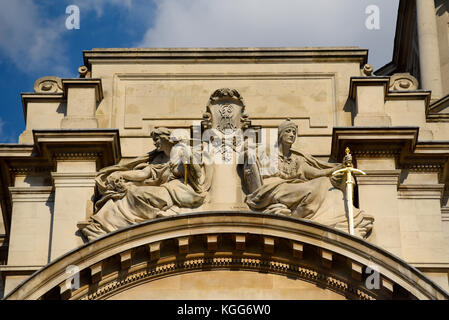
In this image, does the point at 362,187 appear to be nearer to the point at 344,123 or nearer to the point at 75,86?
the point at 344,123

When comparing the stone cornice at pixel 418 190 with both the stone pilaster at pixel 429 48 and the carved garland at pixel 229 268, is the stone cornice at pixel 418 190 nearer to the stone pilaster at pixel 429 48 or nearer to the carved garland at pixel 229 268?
the carved garland at pixel 229 268

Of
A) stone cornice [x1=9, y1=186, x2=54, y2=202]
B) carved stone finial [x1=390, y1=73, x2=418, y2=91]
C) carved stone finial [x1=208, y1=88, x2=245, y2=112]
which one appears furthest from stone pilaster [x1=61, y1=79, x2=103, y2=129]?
carved stone finial [x1=390, y1=73, x2=418, y2=91]

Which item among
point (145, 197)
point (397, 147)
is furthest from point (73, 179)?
point (397, 147)

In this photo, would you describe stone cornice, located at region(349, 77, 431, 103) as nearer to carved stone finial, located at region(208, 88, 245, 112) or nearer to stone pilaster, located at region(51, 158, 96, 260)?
carved stone finial, located at region(208, 88, 245, 112)

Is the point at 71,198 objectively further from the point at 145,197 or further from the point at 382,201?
the point at 382,201

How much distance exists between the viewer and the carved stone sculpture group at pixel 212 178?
26125 mm

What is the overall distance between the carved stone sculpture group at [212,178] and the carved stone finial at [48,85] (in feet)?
9.18

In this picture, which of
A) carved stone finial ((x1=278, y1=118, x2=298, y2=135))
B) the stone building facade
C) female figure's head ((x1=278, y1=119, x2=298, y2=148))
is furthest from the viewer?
carved stone finial ((x1=278, y1=118, x2=298, y2=135))

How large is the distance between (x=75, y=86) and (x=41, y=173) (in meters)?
2.10

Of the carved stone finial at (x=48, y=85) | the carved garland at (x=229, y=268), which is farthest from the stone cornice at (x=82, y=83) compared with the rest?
the carved garland at (x=229, y=268)

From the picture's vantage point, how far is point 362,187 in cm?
2670

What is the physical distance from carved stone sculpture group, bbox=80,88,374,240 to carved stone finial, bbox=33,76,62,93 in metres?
2.80

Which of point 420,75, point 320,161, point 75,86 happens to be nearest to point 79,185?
point 75,86

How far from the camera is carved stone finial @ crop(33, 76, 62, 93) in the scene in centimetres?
2894
